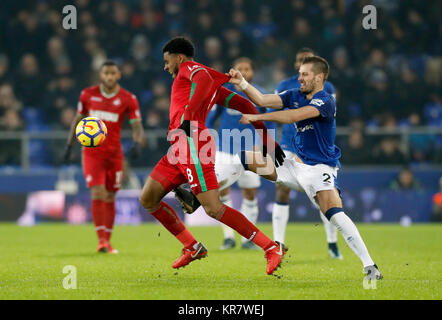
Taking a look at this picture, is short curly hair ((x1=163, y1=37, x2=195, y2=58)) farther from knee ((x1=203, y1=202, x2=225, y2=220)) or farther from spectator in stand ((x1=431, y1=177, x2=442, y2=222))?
spectator in stand ((x1=431, y1=177, x2=442, y2=222))

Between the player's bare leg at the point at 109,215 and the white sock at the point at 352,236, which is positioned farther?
the player's bare leg at the point at 109,215

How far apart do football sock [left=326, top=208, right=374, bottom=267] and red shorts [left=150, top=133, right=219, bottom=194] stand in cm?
104

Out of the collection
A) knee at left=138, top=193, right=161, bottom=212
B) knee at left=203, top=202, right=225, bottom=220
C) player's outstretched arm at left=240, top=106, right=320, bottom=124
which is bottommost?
knee at left=203, top=202, right=225, bottom=220

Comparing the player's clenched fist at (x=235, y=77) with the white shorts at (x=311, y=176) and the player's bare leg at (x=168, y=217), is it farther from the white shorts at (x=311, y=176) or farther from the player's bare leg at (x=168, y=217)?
the player's bare leg at (x=168, y=217)

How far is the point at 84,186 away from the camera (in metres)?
15.0

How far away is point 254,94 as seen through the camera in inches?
252

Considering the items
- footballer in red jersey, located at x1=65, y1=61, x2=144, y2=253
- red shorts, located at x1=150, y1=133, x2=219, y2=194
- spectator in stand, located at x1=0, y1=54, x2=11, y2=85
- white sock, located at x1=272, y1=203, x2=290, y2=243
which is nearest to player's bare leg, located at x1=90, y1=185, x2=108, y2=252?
footballer in red jersey, located at x1=65, y1=61, x2=144, y2=253

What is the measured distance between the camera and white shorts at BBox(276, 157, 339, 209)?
6395 millimetres

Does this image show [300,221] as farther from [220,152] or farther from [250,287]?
[250,287]

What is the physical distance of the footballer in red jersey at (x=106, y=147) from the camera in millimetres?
9375

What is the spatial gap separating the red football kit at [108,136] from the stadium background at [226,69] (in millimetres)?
5053

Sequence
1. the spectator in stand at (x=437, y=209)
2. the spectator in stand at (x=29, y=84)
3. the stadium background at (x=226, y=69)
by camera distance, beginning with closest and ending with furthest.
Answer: the spectator in stand at (x=437, y=209)
the stadium background at (x=226, y=69)
the spectator in stand at (x=29, y=84)

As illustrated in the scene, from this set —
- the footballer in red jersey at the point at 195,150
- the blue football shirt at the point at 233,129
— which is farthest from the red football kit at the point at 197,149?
the blue football shirt at the point at 233,129
